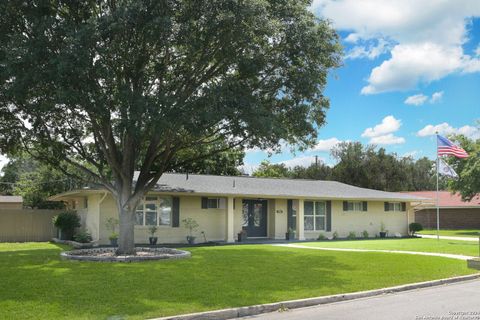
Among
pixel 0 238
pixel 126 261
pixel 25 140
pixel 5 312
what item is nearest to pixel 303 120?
pixel 126 261

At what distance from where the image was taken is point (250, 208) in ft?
92.3

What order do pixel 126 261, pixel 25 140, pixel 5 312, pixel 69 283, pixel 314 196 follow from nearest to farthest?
pixel 5 312 → pixel 69 283 → pixel 126 261 → pixel 25 140 → pixel 314 196

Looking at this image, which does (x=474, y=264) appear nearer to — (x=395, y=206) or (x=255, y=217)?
(x=255, y=217)

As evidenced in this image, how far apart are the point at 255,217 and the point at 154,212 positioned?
6.09 meters

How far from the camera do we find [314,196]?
2859cm

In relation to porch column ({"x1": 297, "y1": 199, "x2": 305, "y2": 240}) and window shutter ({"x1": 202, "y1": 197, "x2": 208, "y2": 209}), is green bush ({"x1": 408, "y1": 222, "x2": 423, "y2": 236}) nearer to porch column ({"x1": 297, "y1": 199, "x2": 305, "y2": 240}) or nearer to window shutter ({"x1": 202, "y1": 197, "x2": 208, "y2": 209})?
porch column ({"x1": 297, "y1": 199, "x2": 305, "y2": 240})

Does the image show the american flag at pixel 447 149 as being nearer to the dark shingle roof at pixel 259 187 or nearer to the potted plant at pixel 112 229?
the dark shingle roof at pixel 259 187

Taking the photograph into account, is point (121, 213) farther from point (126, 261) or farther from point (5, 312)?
point (5, 312)

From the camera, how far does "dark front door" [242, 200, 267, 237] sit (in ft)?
91.7

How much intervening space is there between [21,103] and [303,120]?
9.25 meters

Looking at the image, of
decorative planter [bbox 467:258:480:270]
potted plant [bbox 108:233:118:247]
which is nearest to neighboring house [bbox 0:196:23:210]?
potted plant [bbox 108:233:118:247]

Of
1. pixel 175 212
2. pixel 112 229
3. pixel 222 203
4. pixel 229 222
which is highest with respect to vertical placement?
pixel 222 203

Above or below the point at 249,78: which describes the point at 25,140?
below

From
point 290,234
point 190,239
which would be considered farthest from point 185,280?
point 290,234
